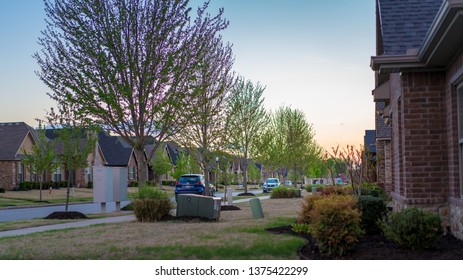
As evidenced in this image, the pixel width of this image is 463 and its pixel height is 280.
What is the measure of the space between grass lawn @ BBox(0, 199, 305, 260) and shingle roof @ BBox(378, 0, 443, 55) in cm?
431

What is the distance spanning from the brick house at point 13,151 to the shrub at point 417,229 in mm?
42772

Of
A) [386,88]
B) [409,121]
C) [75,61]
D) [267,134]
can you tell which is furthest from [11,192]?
[409,121]

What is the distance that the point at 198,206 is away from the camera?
1752 centimetres

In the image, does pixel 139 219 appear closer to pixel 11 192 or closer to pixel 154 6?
pixel 154 6

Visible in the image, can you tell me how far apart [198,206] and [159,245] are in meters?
6.87

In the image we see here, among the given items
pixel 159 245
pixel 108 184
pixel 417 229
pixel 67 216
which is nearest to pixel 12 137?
pixel 108 184

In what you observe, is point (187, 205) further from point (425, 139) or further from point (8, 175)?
point (8, 175)

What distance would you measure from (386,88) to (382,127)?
37.0ft

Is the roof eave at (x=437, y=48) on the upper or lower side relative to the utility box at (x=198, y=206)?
upper

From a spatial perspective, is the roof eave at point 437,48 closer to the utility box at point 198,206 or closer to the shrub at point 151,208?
the utility box at point 198,206

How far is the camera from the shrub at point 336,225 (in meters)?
9.09

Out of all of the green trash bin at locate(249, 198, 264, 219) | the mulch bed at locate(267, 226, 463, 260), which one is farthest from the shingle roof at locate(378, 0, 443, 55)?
the green trash bin at locate(249, 198, 264, 219)

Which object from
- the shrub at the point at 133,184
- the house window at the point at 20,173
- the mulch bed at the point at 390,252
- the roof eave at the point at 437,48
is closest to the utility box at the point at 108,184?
the mulch bed at the point at 390,252

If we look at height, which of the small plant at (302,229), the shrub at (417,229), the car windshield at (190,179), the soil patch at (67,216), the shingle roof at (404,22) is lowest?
the soil patch at (67,216)
